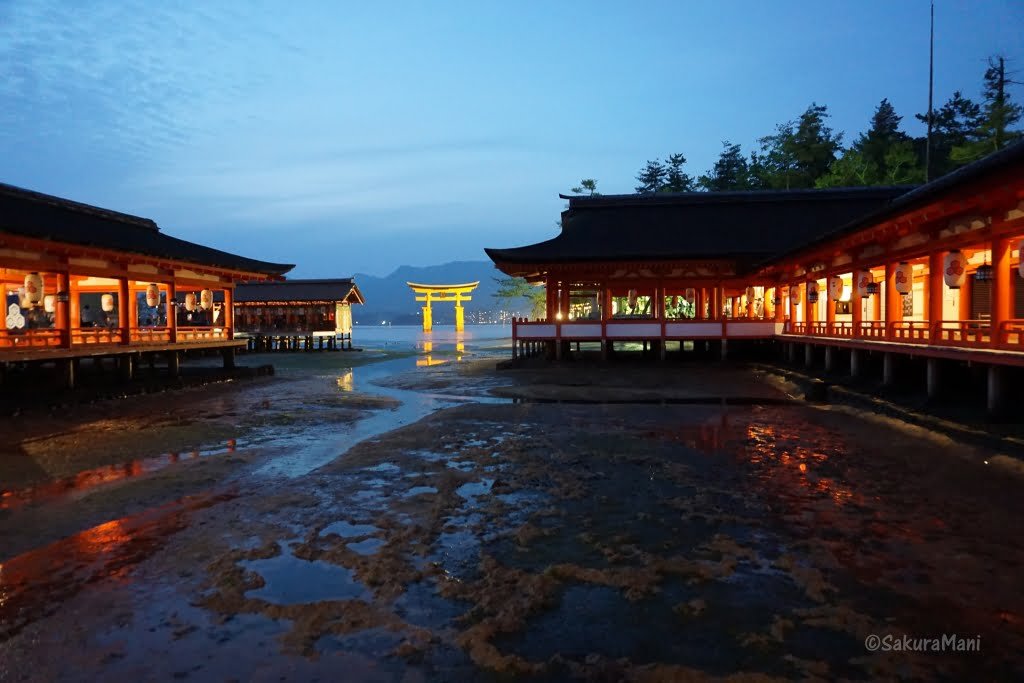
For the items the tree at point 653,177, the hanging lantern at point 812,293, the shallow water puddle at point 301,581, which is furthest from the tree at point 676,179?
the shallow water puddle at point 301,581

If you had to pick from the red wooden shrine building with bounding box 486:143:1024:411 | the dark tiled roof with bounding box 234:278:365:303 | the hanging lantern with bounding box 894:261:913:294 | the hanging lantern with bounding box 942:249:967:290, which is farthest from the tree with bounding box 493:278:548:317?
the hanging lantern with bounding box 942:249:967:290

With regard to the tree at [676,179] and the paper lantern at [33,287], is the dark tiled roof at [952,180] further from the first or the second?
the tree at [676,179]

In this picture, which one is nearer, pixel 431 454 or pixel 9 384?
pixel 431 454

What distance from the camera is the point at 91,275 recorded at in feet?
60.5

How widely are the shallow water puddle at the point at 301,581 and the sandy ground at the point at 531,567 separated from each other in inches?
0.9

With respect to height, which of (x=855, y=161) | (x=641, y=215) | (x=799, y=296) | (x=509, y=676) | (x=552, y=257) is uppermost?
(x=855, y=161)

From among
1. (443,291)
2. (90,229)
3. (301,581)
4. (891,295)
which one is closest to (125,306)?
(90,229)

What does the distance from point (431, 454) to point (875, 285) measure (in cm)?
1454

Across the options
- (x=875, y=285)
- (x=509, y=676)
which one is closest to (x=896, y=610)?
(x=509, y=676)

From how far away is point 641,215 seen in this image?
31.6 m

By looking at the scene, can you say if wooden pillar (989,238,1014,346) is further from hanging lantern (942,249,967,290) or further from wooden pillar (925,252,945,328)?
wooden pillar (925,252,945,328)

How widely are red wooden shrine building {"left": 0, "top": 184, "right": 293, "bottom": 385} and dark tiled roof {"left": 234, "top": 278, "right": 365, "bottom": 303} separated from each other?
20614 mm

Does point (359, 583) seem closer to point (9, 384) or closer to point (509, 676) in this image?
point (509, 676)

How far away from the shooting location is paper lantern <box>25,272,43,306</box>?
16797mm
